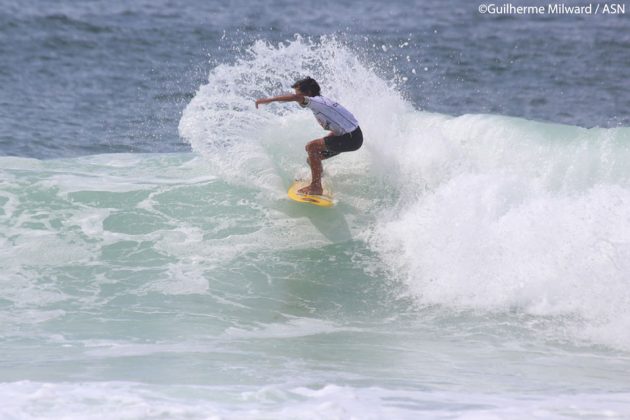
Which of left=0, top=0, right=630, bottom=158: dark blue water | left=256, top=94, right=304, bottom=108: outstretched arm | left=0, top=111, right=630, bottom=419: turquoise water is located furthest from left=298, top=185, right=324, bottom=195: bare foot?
left=0, top=0, right=630, bottom=158: dark blue water

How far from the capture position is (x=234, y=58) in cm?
2306

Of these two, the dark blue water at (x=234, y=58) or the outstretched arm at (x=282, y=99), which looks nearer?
the outstretched arm at (x=282, y=99)

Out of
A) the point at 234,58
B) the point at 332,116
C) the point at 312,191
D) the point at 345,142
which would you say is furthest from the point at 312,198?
the point at 234,58

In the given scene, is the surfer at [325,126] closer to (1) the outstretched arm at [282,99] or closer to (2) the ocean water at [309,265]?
(1) the outstretched arm at [282,99]

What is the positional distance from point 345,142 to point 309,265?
1439 mm

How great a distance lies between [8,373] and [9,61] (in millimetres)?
15264

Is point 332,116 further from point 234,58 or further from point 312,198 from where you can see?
point 234,58

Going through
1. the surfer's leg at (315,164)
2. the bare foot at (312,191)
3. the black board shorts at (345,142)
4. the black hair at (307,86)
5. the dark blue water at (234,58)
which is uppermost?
the dark blue water at (234,58)

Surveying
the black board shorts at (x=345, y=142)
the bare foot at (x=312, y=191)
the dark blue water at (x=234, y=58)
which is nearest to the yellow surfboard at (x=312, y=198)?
the bare foot at (x=312, y=191)

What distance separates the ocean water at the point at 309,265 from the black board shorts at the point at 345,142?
36.4 inches

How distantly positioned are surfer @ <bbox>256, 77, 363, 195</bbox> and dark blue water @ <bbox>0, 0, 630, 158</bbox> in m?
4.90

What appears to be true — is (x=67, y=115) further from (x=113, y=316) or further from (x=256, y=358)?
(x=256, y=358)

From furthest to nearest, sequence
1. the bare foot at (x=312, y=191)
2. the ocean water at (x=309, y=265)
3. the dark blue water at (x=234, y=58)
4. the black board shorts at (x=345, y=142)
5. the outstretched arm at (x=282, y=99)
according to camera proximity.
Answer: the dark blue water at (x=234, y=58) → the bare foot at (x=312, y=191) → the black board shorts at (x=345, y=142) → the outstretched arm at (x=282, y=99) → the ocean water at (x=309, y=265)

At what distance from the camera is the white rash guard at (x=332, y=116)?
11.4 m
